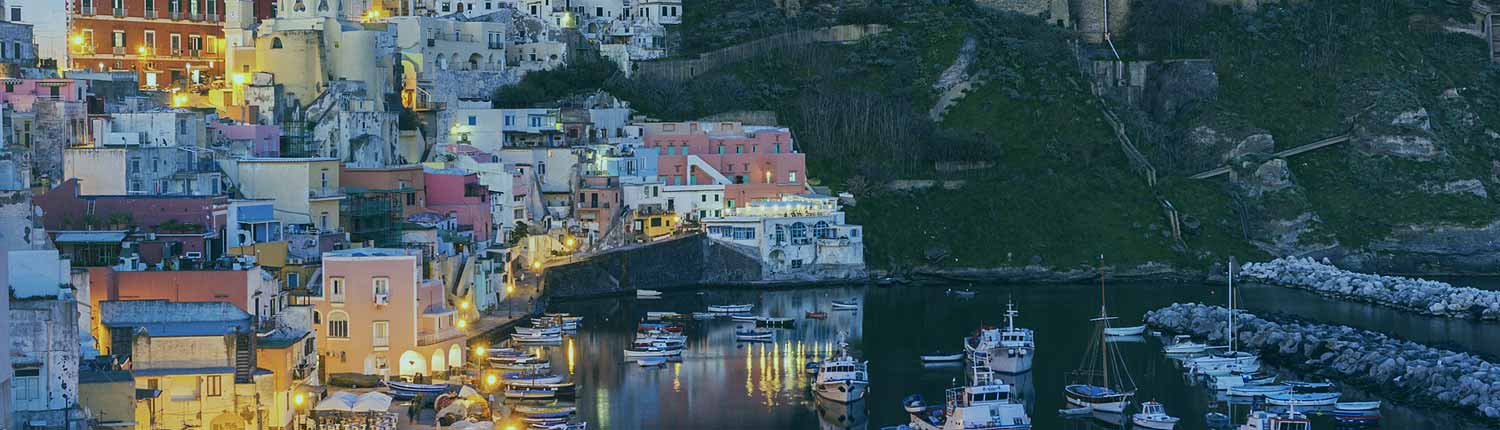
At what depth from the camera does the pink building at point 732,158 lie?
84188 millimetres

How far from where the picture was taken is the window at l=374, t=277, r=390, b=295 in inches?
2211

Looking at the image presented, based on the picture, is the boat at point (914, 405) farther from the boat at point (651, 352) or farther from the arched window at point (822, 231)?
the arched window at point (822, 231)

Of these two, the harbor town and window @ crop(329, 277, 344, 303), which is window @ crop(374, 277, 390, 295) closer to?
the harbor town

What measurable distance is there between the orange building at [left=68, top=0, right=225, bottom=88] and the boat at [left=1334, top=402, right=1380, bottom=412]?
3909 cm

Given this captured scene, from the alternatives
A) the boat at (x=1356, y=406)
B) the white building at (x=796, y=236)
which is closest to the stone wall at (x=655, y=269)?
Result: the white building at (x=796, y=236)

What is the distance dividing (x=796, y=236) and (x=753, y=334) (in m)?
14.7

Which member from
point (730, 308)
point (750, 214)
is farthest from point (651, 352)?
point (750, 214)

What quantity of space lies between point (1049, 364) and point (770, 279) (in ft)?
67.1

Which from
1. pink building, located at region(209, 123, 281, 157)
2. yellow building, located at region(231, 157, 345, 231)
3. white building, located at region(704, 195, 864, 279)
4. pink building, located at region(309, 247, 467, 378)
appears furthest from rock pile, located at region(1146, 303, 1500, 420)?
pink building, located at region(209, 123, 281, 157)

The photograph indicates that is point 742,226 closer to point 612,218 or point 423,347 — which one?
point 612,218

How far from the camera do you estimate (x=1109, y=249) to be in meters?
84.6

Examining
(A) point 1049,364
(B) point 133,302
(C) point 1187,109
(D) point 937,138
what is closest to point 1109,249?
(D) point 937,138

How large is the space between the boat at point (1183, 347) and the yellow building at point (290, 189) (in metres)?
22.5

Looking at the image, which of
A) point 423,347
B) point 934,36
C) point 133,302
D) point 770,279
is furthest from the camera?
point 934,36
